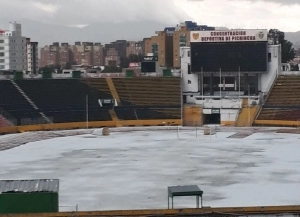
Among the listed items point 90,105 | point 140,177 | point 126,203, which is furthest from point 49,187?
point 90,105

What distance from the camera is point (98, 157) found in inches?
1790

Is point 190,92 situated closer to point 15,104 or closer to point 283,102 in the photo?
point 283,102

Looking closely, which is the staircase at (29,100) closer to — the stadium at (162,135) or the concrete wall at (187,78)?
the stadium at (162,135)

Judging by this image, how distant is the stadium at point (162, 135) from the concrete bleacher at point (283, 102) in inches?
5.1

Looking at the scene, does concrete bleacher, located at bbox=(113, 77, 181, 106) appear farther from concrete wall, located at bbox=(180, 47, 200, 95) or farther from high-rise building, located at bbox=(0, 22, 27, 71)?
high-rise building, located at bbox=(0, 22, 27, 71)

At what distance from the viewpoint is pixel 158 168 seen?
3928 cm

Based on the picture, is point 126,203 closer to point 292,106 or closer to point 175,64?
point 292,106

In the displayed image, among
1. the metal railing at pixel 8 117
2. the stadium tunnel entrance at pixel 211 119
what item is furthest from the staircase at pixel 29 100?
the stadium tunnel entrance at pixel 211 119

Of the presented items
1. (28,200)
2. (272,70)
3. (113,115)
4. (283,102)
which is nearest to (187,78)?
(272,70)

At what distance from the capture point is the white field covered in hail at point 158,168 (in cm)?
2853

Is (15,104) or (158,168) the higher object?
(15,104)

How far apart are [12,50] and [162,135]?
3518 inches

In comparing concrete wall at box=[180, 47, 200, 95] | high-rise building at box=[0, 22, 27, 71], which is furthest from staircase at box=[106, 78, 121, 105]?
high-rise building at box=[0, 22, 27, 71]

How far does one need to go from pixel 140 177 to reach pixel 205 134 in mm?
28532
